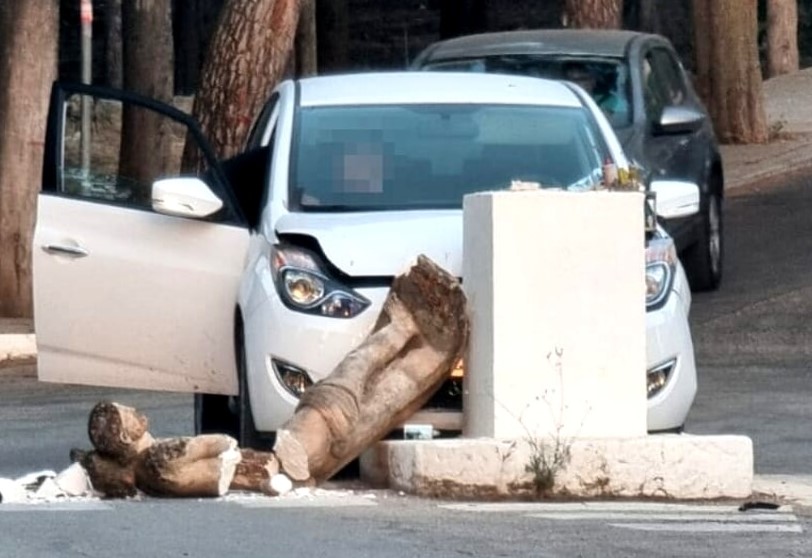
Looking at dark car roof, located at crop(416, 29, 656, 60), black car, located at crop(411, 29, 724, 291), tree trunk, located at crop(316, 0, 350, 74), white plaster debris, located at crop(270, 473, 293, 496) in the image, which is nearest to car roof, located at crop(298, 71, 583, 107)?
white plaster debris, located at crop(270, 473, 293, 496)

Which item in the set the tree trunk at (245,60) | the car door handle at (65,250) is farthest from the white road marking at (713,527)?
the tree trunk at (245,60)

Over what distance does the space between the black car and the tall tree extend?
6813 mm

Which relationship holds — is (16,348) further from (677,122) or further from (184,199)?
(184,199)

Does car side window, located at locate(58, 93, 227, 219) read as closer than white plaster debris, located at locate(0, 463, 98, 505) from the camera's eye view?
No

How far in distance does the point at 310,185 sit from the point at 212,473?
175cm

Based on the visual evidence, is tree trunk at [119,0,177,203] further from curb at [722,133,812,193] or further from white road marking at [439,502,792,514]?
white road marking at [439,502,792,514]

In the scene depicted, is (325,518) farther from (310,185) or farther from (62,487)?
(310,185)

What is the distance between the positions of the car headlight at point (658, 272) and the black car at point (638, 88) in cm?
477

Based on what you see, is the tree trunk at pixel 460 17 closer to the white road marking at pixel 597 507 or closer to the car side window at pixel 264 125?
the car side window at pixel 264 125

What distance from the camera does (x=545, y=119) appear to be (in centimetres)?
1005

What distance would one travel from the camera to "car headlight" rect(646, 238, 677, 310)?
902cm

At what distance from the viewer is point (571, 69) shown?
49.7 feet

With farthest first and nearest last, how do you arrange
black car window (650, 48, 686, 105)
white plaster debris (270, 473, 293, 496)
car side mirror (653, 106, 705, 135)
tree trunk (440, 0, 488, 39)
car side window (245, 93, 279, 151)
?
tree trunk (440, 0, 488, 39) < black car window (650, 48, 686, 105) < car side mirror (653, 106, 705, 135) < car side window (245, 93, 279, 151) < white plaster debris (270, 473, 293, 496)

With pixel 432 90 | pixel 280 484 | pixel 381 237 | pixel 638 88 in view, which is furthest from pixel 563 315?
pixel 638 88
